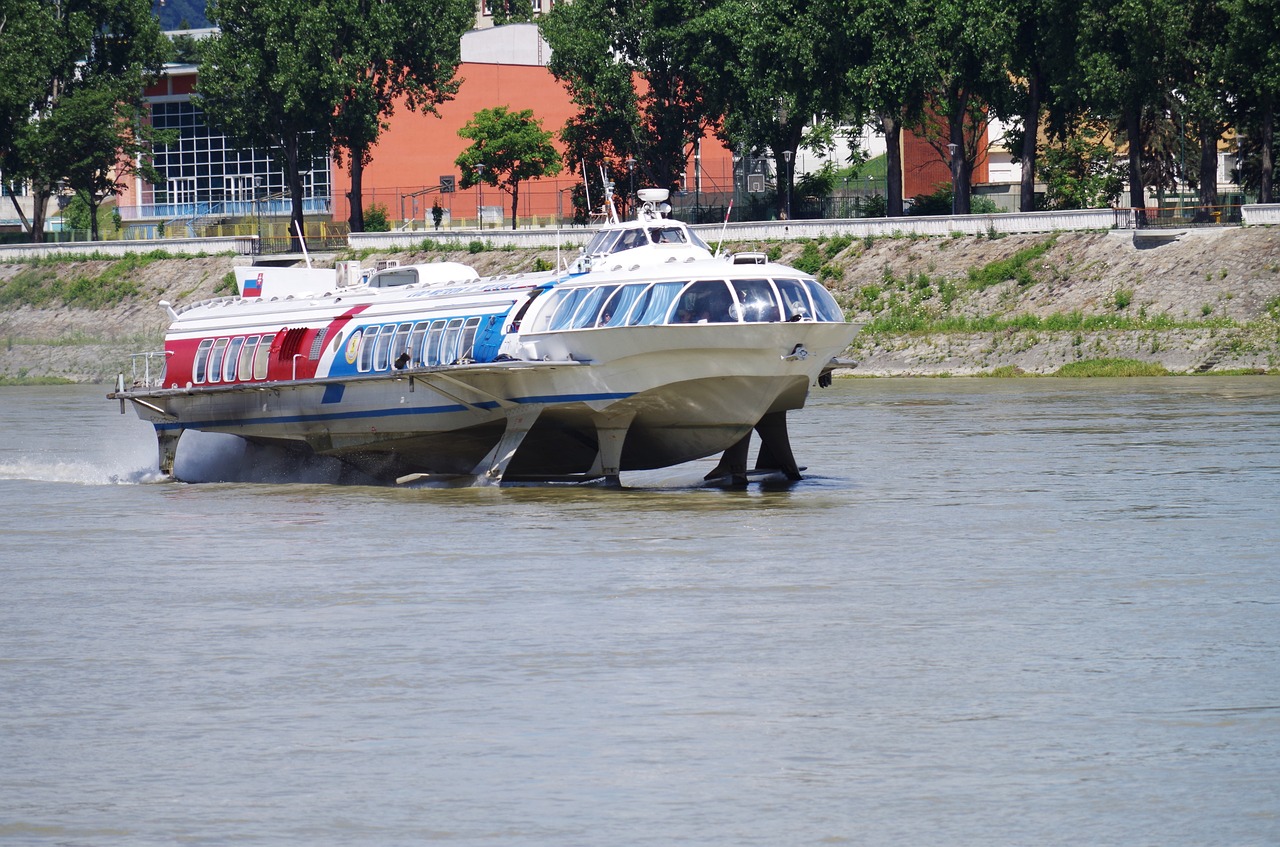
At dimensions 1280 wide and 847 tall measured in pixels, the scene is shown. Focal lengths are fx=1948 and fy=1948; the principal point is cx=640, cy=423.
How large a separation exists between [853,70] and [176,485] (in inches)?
1869

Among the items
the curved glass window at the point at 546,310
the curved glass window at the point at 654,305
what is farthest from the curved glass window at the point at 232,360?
the curved glass window at the point at 654,305

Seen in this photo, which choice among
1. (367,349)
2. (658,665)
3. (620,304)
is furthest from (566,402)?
(658,665)

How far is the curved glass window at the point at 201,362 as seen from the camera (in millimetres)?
40031

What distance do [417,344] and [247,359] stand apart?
489cm

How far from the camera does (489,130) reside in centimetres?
10425

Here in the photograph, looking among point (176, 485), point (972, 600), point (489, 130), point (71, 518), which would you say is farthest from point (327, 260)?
point (972, 600)

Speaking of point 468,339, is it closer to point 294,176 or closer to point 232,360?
point 232,360

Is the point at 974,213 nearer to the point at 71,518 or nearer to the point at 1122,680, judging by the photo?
the point at 71,518

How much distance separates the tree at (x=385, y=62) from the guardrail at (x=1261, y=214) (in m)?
46.6

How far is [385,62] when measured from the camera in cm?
10244

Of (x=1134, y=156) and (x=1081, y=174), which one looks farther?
(x=1081, y=174)

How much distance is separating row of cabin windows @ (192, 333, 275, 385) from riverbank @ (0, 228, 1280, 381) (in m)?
23.2

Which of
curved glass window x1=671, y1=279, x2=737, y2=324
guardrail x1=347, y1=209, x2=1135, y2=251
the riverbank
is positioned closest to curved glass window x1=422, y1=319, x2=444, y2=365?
curved glass window x1=671, y1=279, x2=737, y2=324

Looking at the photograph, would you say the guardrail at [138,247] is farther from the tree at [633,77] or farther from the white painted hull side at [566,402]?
the white painted hull side at [566,402]
